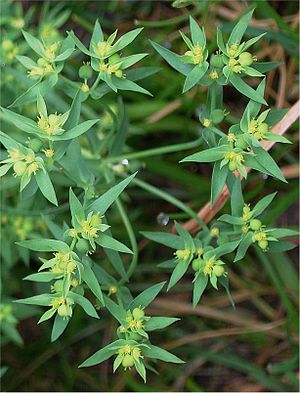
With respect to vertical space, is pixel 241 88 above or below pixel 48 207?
above

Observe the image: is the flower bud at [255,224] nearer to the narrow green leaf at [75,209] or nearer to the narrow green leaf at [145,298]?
the narrow green leaf at [145,298]

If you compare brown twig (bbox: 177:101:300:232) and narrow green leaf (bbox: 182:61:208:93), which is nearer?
narrow green leaf (bbox: 182:61:208:93)

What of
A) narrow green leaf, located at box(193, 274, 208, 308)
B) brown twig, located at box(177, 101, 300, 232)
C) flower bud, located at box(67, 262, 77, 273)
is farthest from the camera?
brown twig, located at box(177, 101, 300, 232)

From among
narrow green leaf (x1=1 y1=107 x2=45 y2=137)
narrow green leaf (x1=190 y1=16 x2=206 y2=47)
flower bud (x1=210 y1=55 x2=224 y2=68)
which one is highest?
narrow green leaf (x1=190 y1=16 x2=206 y2=47)

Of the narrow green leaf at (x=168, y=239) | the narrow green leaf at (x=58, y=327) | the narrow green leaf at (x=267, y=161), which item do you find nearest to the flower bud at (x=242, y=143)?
the narrow green leaf at (x=267, y=161)

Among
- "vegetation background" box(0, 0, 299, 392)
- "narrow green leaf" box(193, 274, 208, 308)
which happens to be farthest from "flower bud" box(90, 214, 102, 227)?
"vegetation background" box(0, 0, 299, 392)

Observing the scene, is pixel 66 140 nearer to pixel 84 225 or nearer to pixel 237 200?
pixel 84 225

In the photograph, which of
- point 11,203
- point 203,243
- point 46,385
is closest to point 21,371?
point 46,385

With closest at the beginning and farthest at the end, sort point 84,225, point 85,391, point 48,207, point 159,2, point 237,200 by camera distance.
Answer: point 84,225 → point 237,200 → point 48,207 → point 85,391 → point 159,2

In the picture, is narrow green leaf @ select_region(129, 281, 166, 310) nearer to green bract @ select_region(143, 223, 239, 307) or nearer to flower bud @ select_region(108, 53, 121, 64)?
green bract @ select_region(143, 223, 239, 307)
